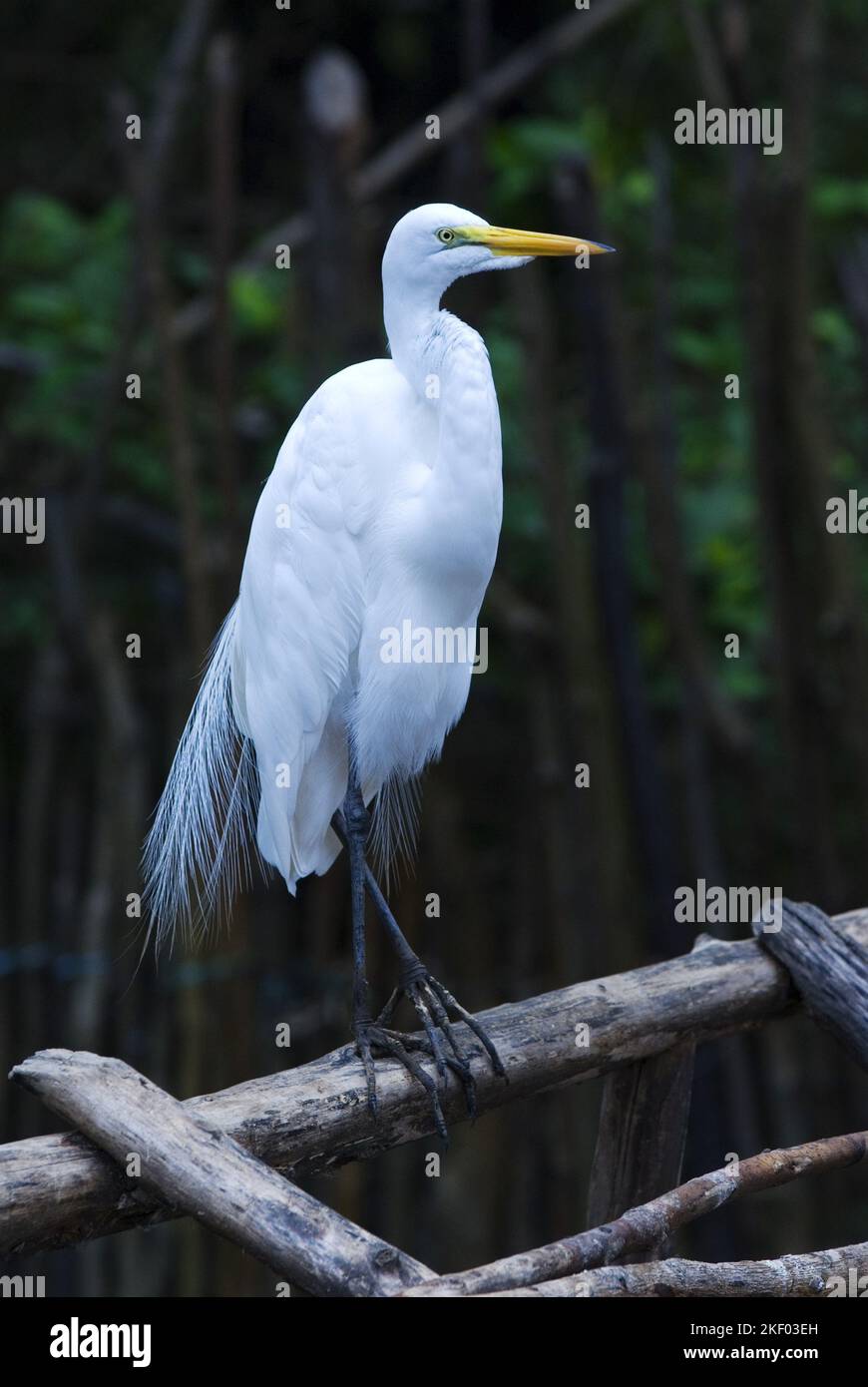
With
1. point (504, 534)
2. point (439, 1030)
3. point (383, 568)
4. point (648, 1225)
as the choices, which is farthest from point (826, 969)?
point (504, 534)

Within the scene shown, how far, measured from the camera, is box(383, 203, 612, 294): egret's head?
1744 mm

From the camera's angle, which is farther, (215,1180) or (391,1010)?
(391,1010)

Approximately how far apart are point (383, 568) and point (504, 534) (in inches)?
50.9

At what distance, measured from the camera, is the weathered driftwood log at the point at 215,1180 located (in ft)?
3.99

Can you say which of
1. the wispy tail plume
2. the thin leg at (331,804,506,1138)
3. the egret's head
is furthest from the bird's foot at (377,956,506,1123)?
the egret's head

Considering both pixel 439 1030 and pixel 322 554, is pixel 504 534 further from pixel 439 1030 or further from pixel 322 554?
pixel 439 1030

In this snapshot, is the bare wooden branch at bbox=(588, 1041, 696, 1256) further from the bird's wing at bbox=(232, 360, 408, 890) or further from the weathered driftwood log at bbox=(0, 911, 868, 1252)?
the bird's wing at bbox=(232, 360, 408, 890)

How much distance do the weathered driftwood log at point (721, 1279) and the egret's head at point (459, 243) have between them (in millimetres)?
1124

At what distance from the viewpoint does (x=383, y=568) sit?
1819mm

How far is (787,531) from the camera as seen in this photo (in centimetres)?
276

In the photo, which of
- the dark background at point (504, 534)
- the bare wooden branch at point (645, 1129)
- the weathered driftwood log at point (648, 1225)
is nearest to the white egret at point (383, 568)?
the bare wooden branch at point (645, 1129)

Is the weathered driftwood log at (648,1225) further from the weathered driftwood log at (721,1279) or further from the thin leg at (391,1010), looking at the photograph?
the thin leg at (391,1010)

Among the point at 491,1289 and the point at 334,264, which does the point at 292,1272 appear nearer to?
the point at 491,1289

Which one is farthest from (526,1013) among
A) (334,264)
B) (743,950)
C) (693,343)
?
(693,343)
